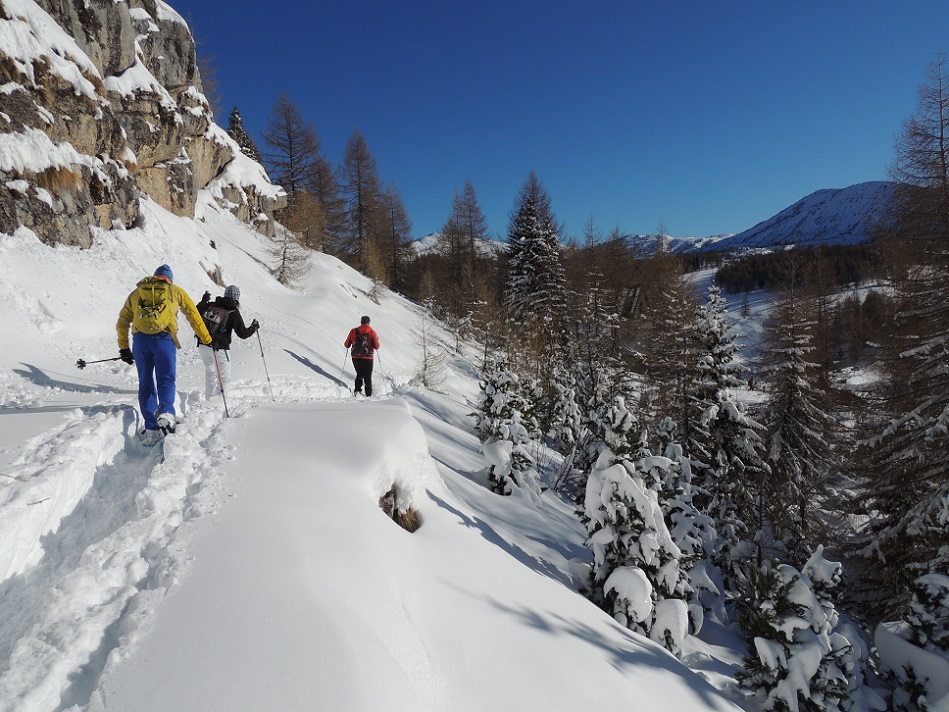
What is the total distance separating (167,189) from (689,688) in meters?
24.9

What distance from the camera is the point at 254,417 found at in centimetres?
563

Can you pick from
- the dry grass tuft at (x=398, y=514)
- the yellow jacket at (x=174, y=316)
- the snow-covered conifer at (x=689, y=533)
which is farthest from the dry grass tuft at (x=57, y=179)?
the snow-covered conifer at (x=689, y=533)

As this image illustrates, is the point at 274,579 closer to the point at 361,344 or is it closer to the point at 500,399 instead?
the point at 500,399

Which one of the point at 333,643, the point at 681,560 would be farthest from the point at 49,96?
the point at 681,560

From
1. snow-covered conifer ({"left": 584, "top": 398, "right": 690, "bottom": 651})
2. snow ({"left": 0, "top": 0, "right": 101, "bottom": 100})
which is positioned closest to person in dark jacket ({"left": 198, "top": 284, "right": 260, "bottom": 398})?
snow-covered conifer ({"left": 584, "top": 398, "right": 690, "bottom": 651})

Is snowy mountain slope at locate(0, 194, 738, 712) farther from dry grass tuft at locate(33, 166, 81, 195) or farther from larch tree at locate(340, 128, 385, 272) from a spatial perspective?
larch tree at locate(340, 128, 385, 272)

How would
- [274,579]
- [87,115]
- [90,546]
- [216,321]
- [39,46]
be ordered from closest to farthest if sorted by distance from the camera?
1. [274,579]
2. [90,546]
3. [216,321]
4. [39,46]
5. [87,115]

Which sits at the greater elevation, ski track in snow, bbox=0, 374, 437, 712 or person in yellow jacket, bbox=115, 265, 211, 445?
person in yellow jacket, bbox=115, 265, 211, 445

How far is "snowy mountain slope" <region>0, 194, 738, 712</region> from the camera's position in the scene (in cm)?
219

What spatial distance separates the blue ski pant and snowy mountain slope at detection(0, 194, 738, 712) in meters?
0.32

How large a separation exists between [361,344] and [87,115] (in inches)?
438

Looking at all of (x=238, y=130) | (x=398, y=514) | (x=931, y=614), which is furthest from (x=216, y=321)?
(x=238, y=130)

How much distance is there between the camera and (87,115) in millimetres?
12992

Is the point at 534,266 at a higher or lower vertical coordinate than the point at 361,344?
higher
